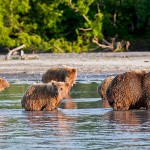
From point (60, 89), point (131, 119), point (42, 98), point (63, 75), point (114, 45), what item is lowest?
point (114, 45)

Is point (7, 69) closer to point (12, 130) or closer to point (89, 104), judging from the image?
point (89, 104)

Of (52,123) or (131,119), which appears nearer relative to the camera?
(52,123)

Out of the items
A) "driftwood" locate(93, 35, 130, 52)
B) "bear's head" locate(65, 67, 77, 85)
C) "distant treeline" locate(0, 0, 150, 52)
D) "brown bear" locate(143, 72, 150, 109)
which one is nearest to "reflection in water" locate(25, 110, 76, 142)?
"brown bear" locate(143, 72, 150, 109)

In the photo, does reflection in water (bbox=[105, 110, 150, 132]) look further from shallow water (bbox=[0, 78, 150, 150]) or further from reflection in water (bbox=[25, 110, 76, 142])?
reflection in water (bbox=[25, 110, 76, 142])

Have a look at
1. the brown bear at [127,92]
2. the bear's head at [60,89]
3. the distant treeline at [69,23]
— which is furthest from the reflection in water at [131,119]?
the distant treeline at [69,23]

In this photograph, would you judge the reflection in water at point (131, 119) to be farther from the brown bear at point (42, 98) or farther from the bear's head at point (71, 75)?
the bear's head at point (71, 75)

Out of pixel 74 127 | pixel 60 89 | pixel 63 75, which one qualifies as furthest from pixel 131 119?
pixel 63 75

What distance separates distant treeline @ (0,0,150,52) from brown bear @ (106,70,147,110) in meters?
32.2

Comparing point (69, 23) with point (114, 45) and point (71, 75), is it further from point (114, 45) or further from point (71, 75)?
point (71, 75)

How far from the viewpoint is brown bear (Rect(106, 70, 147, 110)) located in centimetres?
1459

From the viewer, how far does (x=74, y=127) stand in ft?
41.1

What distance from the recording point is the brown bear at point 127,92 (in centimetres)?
1459

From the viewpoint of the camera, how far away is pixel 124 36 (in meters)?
49.3

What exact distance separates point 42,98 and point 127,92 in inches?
62.6
